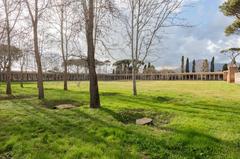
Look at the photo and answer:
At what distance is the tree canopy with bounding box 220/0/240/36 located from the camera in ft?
107

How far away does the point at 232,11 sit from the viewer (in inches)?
1326

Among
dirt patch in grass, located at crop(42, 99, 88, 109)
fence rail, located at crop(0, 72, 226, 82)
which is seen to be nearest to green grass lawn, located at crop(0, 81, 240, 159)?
dirt patch in grass, located at crop(42, 99, 88, 109)

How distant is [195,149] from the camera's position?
782 cm

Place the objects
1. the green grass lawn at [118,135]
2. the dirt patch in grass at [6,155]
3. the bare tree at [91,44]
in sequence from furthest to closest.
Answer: the bare tree at [91,44], the dirt patch in grass at [6,155], the green grass lawn at [118,135]

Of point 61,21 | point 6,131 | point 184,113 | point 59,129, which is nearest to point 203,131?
point 184,113

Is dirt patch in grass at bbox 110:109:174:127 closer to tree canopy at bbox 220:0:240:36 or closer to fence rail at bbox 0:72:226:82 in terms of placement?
tree canopy at bbox 220:0:240:36

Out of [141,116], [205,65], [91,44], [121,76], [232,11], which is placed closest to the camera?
Answer: [141,116]

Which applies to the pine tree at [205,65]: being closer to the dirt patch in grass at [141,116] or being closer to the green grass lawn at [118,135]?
the green grass lawn at [118,135]

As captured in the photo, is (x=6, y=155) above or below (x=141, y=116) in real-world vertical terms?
below

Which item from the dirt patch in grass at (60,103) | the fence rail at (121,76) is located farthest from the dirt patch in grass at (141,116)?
the fence rail at (121,76)

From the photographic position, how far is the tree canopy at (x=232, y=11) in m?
32.7

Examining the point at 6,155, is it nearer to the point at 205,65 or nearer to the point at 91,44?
the point at 91,44

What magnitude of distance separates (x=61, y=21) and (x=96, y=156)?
23.6 meters

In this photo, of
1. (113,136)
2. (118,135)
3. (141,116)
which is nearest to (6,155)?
(113,136)
